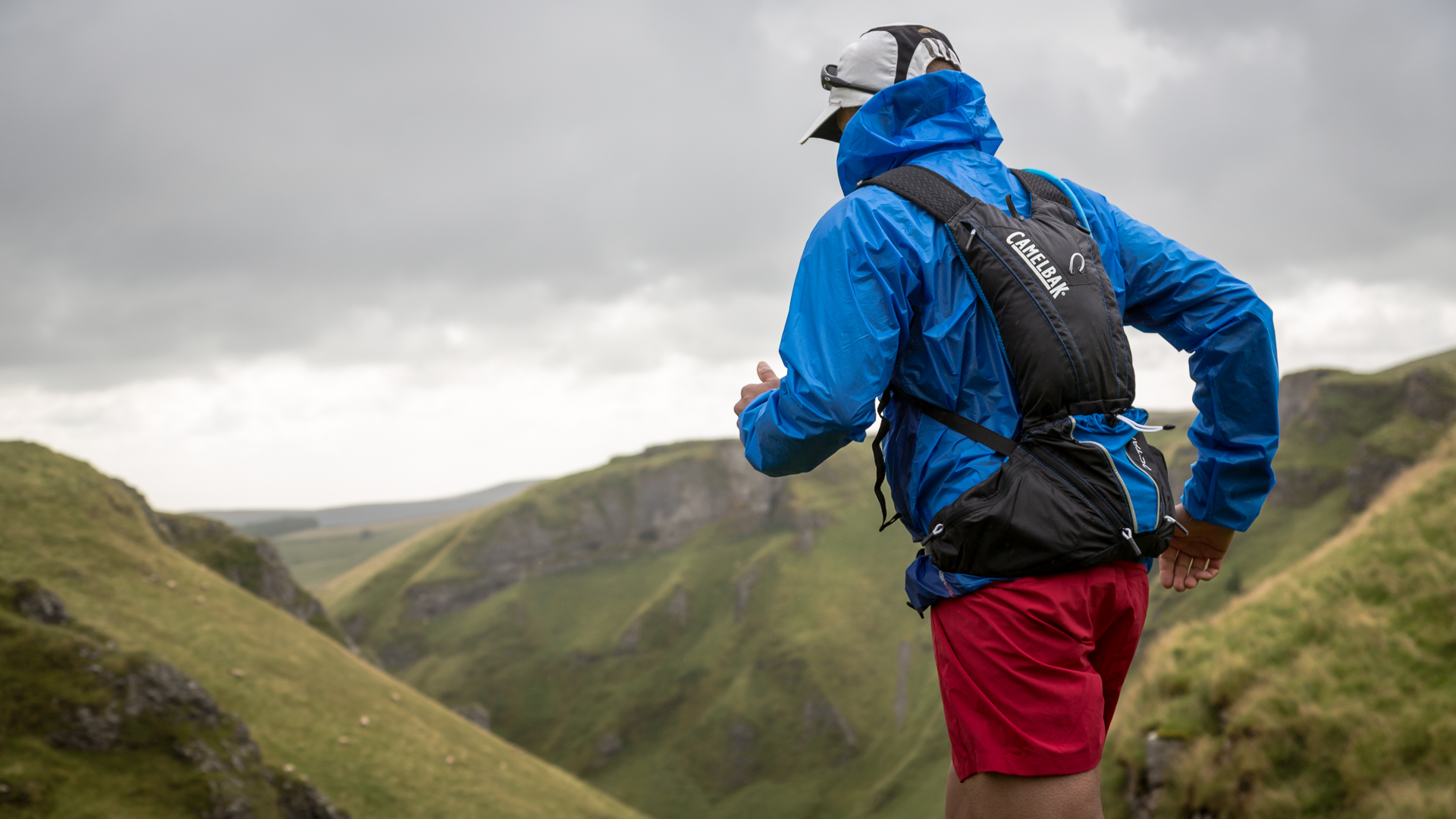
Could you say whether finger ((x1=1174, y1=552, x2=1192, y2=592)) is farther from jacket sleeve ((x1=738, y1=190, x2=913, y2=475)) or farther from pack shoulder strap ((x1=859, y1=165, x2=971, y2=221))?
pack shoulder strap ((x1=859, y1=165, x2=971, y2=221))

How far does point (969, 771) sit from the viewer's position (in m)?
2.90

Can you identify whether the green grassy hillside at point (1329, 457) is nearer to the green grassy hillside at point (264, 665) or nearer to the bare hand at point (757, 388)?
the green grassy hillside at point (264, 665)

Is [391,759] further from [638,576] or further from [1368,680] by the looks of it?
[638,576]

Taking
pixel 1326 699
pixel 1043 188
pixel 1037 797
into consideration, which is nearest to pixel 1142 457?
pixel 1043 188

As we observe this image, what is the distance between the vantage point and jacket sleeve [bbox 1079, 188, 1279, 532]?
3496 mm

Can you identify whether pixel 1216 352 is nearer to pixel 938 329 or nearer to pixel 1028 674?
pixel 938 329

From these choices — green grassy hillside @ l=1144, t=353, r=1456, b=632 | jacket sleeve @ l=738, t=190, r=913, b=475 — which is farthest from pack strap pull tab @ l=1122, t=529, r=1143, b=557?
green grassy hillside @ l=1144, t=353, r=1456, b=632

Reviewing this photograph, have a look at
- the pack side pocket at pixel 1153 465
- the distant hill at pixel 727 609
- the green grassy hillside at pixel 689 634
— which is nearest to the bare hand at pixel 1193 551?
the pack side pocket at pixel 1153 465

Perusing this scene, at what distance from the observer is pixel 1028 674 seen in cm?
279

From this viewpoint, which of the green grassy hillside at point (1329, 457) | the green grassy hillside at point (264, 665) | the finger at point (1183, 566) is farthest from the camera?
the green grassy hillside at point (1329, 457)

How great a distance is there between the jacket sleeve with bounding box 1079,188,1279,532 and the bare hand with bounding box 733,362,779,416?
5.28 ft

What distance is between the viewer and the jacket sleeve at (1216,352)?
11.5 ft

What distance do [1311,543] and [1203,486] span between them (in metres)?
99.3

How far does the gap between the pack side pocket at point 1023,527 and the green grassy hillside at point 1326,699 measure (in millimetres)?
9556
